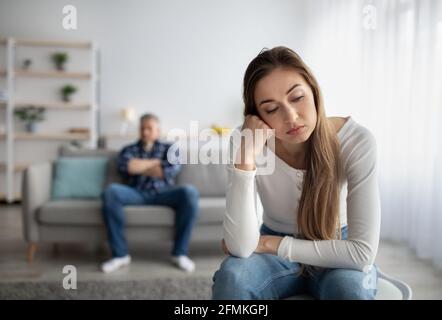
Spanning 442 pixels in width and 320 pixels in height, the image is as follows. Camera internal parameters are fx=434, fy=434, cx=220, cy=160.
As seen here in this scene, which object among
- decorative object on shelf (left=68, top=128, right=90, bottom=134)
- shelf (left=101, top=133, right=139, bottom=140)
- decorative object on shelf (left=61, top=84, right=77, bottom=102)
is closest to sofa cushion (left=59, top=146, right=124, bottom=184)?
decorative object on shelf (left=68, top=128, right=90, bottom=134)

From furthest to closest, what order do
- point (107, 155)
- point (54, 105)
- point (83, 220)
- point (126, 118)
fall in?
point (126, 118), point (54, 105), point (107, 155), point (83, 220)

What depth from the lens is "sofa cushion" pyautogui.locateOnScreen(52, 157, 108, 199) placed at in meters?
2.00

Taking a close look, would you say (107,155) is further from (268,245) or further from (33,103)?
(268,245)

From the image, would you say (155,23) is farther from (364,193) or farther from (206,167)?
(206,167)

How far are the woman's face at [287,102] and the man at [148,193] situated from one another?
1292mm

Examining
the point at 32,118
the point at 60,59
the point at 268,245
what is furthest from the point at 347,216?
the point at 60,59

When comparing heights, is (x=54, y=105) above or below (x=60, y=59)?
below

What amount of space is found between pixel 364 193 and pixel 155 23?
0.49 meters

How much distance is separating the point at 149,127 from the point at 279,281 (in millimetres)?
1378

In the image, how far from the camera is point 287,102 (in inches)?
22.3

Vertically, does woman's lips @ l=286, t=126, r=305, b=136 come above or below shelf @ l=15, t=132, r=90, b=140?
above

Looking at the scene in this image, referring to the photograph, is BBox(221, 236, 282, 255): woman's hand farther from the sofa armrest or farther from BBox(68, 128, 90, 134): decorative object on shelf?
BBox(68, 128, 90, 134): decorative object on shelf

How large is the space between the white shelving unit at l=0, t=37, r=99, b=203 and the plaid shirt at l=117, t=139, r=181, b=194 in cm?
27

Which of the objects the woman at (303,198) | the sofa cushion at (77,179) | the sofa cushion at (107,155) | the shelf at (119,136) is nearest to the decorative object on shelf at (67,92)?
A: the shelf at (119,136)
